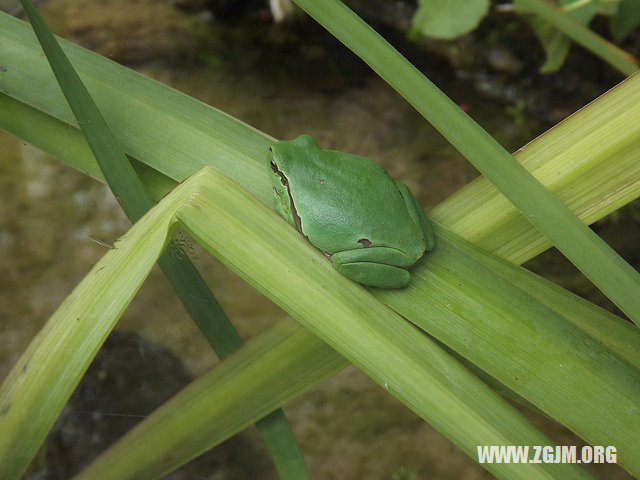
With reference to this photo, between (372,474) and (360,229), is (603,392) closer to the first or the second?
(360,229)

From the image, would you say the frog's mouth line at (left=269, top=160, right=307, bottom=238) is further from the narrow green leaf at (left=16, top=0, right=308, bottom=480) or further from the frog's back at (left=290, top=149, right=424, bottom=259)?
the narrow green leaf at (left=16, top=0, right=308, bottom=480)

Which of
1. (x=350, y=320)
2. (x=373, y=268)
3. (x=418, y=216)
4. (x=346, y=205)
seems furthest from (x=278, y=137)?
(x=350, y=320)

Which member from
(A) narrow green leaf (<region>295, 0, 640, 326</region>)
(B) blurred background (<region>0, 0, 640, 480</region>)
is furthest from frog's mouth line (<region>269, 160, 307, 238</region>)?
(B) blurred background (<region>0, 0, 640, 480</region>)

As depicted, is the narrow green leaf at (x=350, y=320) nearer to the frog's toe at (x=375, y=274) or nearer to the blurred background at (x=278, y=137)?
the frog's toe at (x=375, y=274)

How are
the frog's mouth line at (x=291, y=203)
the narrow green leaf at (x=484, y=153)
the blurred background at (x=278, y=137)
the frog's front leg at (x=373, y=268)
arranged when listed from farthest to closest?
1. the blurred background at (x=278, y=137)
2. the frog's mouth line at (x=291, y=203)
3. the frog's front leg at (x=373, y=268)
4. the narrow green leaf at (x=484, y=153)

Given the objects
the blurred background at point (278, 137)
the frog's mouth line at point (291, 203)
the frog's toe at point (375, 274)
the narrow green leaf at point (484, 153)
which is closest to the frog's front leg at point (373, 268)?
the frog's toe at point (375, 274)

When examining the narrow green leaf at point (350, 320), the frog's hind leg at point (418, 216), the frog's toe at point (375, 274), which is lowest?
the narrow green leaf at point (350, 320)
